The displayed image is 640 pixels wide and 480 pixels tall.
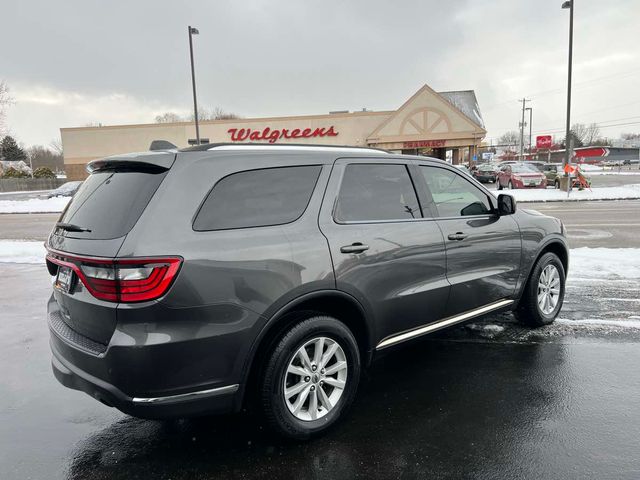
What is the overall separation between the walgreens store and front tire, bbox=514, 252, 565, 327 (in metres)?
26.9

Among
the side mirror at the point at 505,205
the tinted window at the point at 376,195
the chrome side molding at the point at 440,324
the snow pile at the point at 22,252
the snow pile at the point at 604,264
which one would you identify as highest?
the tinted window at the point at 376,195

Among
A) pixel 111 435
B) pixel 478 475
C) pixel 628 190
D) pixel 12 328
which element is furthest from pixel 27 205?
pixel 628 190

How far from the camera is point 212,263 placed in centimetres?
256

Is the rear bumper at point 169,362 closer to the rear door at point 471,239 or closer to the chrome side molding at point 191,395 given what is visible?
the chrome side molding at point 191,395

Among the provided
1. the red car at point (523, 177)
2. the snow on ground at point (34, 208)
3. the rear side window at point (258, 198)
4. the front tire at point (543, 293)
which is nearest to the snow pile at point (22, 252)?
the rear side window at point (258, 198)

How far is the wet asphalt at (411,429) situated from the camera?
9.11 ft

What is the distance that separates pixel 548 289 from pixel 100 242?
4.39m

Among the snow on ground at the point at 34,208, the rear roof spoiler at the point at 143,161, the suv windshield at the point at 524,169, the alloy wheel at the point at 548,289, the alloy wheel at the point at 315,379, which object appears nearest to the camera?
the rear roof spoiler at the point at 143,161

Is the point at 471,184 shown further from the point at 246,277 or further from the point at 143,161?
the point at 143,161

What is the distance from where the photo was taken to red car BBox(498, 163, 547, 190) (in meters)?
27.2

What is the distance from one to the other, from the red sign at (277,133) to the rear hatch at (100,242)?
111ft

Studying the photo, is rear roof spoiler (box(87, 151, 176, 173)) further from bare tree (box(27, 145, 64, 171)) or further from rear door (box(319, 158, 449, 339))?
bare tree (box(27, 145, 64, 171))

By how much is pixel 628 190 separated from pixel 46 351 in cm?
2839

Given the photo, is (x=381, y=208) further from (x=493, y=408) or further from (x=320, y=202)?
(x=493, y=408)
